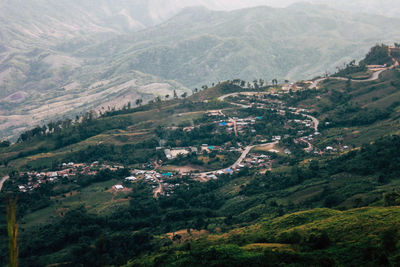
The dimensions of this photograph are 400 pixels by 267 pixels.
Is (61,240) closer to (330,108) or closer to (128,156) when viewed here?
(128,156)

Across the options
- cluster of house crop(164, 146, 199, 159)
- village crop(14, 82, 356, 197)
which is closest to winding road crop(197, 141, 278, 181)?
village crop(14, 82, 356, 197)

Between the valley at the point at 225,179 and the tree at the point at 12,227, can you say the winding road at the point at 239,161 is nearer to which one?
the valley at the point at 225,179

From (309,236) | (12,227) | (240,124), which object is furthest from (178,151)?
(12,227)

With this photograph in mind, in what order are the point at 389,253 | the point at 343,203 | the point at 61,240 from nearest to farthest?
the point at 389,253, the point at 343,203, the point at 61,240

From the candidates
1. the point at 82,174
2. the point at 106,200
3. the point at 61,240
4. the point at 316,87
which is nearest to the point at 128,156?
the point at 82,174

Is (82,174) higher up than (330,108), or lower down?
lower down

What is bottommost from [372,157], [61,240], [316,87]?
[61,240]

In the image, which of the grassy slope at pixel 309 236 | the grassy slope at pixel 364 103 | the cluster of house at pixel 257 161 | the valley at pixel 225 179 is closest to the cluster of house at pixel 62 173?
the valley at pixel 225 179

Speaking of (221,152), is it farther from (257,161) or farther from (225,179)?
(225,179)

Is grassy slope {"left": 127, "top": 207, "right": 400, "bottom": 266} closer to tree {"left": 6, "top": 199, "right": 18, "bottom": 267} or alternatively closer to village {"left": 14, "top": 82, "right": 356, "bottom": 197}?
tree {"left": 6, "top": 199, "right": 18, "bottom": 267}
